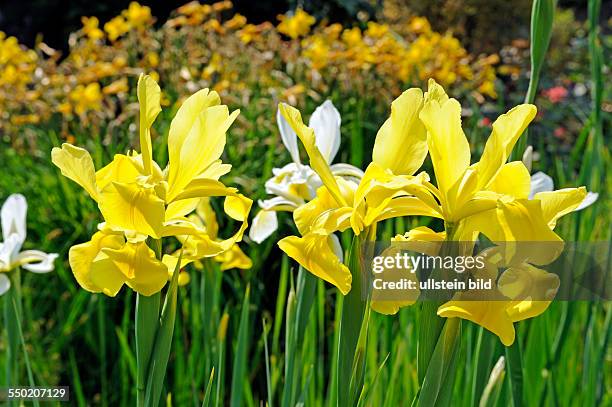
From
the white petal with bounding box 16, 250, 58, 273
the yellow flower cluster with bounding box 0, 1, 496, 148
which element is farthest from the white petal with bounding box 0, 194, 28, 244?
the yellow flower cluster with bounding box 0, 1, 496, 148

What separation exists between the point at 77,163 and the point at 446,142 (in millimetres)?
289

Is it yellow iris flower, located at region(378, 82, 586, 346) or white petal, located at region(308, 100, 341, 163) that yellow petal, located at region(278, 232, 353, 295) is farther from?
white petal, located at region(308, 100, 341, 163)

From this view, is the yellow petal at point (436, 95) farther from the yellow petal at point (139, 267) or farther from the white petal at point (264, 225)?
the white petal at point (264, 225)

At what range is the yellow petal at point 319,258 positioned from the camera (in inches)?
23.8

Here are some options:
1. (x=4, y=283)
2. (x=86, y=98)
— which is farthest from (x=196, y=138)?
(x=86, y=98)

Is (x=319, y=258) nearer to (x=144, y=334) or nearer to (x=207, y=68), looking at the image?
(x=144, y=334)

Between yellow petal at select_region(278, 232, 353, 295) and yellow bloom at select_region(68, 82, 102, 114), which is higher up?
yellow bloom at select_region(68, 82, 102, 114)

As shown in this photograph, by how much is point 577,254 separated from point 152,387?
0.63 metres

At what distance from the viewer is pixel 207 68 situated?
3.11 metres

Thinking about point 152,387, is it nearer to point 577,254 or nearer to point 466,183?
point 466,183

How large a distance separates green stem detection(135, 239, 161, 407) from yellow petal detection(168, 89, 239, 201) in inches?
3.5

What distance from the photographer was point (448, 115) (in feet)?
2.03

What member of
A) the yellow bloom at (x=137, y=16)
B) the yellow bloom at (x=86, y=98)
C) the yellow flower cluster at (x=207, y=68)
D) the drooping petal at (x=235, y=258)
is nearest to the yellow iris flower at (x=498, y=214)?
the drooping petal at (x=235, y=258)

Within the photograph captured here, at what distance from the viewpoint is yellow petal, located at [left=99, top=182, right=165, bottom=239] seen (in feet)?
2.00
